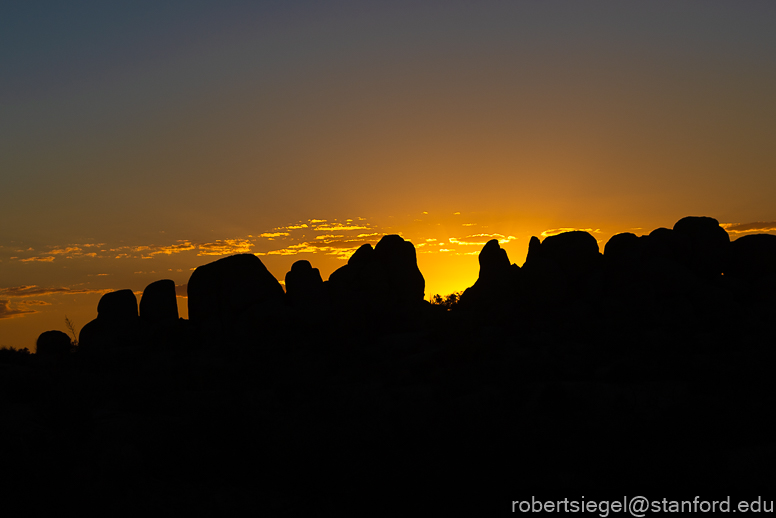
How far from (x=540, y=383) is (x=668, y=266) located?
1898 centimetres

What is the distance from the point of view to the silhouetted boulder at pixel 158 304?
123 ft

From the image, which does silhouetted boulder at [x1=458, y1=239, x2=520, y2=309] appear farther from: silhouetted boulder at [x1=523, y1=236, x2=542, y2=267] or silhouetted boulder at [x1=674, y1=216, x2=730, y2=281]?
silhouetted boulder at [x1=674, y1=216, x2=730, y2=281]

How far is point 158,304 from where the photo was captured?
3766cm

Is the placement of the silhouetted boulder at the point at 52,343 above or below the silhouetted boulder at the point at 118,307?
below

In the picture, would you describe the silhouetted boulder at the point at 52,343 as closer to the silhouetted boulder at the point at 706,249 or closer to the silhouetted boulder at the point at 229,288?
the silhouetted boulder at the point at 229,288

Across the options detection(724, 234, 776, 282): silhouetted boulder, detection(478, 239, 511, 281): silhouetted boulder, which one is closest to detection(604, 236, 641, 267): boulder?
detection(724, 234, 776, 282): silhouetted boulder

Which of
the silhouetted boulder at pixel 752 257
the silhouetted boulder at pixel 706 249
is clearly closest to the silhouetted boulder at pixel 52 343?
the silhouetted boulder at pixel 706 249

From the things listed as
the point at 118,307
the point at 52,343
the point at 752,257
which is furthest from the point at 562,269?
the point at 52,343

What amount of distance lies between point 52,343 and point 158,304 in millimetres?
6814

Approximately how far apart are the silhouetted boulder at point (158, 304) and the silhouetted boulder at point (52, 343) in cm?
481

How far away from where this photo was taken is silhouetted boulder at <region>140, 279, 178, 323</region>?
37.5m

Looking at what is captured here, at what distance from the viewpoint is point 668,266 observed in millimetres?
34250

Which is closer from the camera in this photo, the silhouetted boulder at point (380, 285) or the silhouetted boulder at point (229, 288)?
the silhouetted boulder at point (380, 285)

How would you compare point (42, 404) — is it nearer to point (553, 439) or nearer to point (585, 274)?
point (553, 439)
